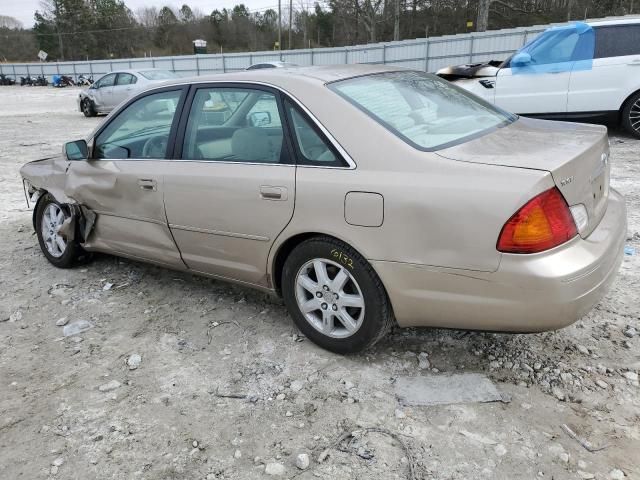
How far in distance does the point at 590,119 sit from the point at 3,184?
29.9ft

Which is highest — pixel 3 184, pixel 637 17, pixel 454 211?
pixel 637 17

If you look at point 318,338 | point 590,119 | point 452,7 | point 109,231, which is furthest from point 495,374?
point 452,7

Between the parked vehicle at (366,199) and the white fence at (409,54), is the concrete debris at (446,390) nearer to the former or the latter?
the parked vehicle at (366,199)

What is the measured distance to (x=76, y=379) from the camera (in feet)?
9.86

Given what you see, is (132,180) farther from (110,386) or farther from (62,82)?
(62,82)

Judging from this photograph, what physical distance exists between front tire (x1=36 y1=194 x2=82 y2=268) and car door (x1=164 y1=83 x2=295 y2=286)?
4.59 ft

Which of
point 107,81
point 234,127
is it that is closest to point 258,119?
point 234,127

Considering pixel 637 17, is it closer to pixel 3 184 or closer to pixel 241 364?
pixel 241 364

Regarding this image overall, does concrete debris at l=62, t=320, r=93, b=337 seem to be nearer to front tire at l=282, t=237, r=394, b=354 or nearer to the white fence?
front tire at l=282, t=237, r=394, b=354

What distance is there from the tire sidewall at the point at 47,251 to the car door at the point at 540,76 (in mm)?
7033

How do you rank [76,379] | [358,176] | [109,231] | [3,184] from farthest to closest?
[3,184], [109,231], [76,379], [358,176]

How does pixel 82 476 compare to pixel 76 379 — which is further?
pixel 76 379

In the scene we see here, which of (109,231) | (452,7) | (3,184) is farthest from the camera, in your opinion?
(452,7)

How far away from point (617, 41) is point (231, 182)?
7.39m
